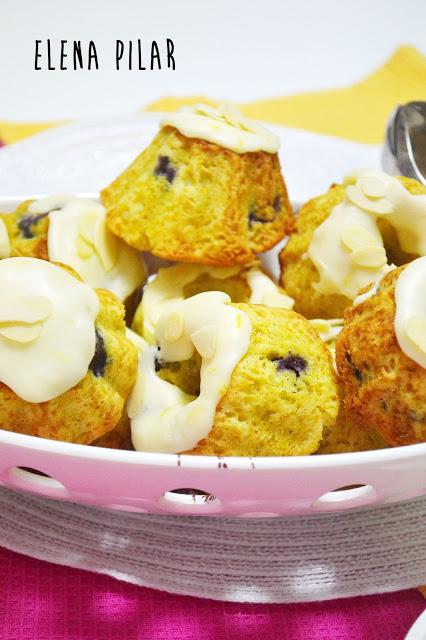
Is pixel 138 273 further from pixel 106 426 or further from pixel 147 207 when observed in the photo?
pixel 106 426

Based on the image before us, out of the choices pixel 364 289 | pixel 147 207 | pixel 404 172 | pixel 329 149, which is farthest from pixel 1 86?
pixel 364 289

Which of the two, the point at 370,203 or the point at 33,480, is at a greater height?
the point at 370,203

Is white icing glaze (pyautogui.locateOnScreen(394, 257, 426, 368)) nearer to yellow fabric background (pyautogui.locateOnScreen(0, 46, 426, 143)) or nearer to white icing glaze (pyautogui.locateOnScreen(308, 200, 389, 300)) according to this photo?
white icing glaze (pyautogui.locateOnScreen(308, 200, 389, 300))

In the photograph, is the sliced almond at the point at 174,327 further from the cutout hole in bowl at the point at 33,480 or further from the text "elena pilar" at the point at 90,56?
the text "elena pilar" at the point at 90,56

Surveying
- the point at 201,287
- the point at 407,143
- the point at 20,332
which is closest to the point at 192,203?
the point at 201,287

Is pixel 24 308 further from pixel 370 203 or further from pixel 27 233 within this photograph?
pixel 370 203

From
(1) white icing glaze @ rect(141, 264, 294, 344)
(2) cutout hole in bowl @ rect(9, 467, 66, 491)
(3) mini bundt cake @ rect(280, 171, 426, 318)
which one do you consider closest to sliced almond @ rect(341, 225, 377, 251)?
(3) mini bundt cake @ rect(280, 171, 426, 318)

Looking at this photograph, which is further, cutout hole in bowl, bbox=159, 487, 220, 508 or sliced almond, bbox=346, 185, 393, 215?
sliced almond, bbox=346, 185, 393, 215
